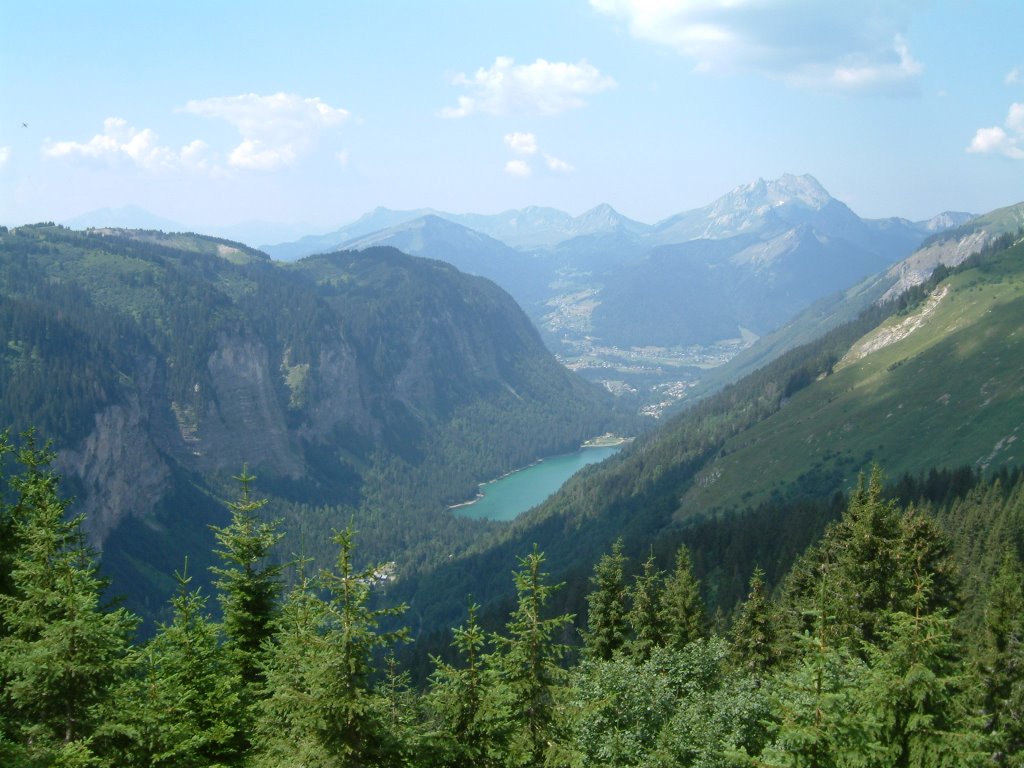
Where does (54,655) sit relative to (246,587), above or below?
above

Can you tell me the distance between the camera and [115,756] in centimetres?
2231

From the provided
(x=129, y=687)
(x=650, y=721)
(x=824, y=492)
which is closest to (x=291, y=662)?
(x=129, y=687)

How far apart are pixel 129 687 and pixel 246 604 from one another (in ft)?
32.9

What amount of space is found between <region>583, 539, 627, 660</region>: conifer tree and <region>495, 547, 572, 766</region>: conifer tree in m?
21.1

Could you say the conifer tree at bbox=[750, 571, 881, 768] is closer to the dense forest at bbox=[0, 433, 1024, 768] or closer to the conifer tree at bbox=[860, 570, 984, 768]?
the dense forest at bbox=[0, 433, 1024, 768]

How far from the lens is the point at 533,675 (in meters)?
26.2

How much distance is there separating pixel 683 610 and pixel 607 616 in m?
7.96

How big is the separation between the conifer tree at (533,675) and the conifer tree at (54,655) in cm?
1296

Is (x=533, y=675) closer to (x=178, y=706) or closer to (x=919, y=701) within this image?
(x=178, y=706)

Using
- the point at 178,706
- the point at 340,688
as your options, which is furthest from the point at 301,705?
the point at 178,706

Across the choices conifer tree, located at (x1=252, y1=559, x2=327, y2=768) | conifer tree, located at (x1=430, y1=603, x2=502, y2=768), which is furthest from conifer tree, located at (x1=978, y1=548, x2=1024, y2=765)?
conifer tree, located at (x1=252, y1=559, x2=327, y2=768)

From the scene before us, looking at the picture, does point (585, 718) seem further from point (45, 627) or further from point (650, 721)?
point (45, 627)

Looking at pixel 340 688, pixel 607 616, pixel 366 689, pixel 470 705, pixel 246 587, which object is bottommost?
pixel 607 616

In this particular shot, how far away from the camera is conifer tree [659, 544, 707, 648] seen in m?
51.8
